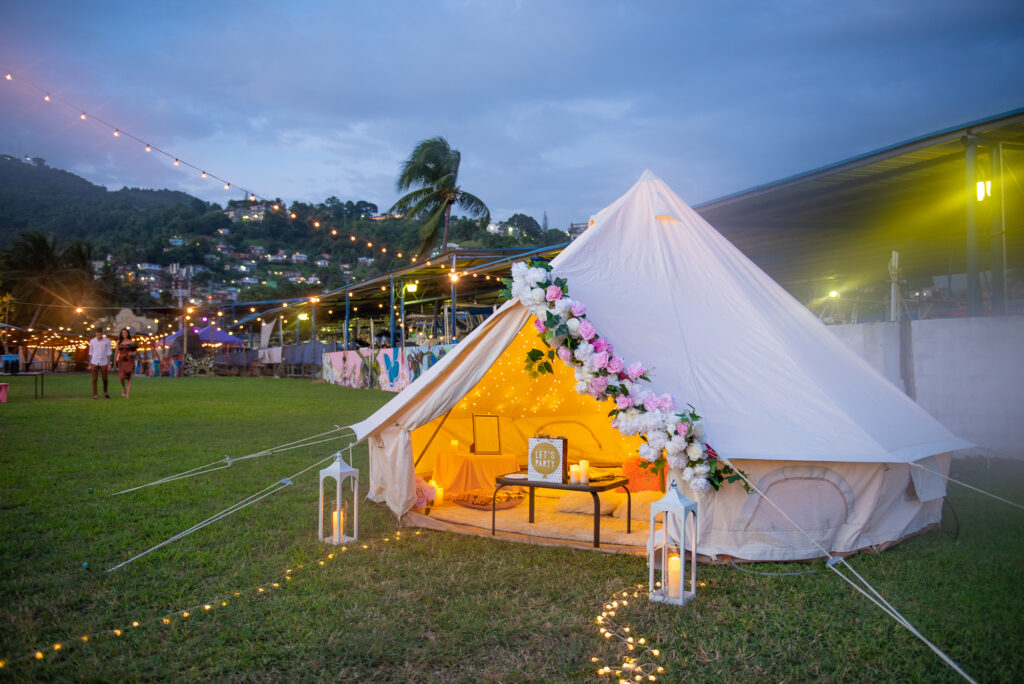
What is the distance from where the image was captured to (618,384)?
13.6ft

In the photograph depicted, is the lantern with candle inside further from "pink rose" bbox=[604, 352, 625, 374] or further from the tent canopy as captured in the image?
the tent canopy

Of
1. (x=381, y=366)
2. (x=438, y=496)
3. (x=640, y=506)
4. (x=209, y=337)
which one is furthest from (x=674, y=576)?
(x=209, y=337)

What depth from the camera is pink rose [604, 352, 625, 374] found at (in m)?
4.13

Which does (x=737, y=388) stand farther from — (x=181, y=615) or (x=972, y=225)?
(x=972, y=225)

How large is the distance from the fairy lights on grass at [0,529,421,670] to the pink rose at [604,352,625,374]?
2019mm

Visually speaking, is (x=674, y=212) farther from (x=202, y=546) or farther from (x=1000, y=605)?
(x=202, y=546)

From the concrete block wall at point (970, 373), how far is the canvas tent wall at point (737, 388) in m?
2.88

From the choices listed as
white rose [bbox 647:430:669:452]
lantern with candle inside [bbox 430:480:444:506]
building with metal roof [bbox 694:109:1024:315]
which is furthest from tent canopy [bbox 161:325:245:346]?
white rose [bbox 647:430:669:452]

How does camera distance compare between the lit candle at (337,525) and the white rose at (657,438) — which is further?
the lit candle at (337,525)

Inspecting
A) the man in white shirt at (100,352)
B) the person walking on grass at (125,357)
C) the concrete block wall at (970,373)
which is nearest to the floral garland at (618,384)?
the concrete block wall at (970,373)

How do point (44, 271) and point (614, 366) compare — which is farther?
point (44, 271)

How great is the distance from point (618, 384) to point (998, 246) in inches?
276

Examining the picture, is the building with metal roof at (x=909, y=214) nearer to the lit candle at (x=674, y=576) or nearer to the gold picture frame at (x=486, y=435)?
the gold picture frame at (x=486, y=435)

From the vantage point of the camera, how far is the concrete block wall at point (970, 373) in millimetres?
7012
